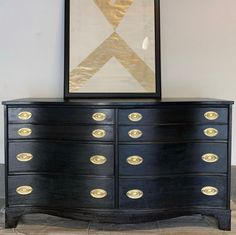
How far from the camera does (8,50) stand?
2711 millimetres

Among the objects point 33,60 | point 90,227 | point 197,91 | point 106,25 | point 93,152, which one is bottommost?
point 90,227

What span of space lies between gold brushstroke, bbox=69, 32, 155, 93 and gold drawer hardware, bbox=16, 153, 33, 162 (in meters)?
0.68

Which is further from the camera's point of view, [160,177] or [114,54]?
[114,54]

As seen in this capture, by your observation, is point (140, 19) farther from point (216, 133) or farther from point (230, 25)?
point (216, 133)

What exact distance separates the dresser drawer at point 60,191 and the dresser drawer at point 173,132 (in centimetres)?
33

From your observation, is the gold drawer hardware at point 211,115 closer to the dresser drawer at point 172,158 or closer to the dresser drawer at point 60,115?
the dresser drawer at point 172,158

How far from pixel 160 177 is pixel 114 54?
3.43 feet

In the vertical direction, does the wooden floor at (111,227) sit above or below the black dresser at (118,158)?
below

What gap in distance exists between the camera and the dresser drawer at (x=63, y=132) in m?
2.14

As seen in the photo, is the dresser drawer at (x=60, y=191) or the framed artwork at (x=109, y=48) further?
the framed artwork at (x=109, y=48)

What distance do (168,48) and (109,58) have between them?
0.50m

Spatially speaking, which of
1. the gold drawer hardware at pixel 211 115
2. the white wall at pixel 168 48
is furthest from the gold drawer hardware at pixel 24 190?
the gold drawer hardware at pixel 211 115

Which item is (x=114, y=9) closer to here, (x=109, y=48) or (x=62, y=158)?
(x=109, y=48)

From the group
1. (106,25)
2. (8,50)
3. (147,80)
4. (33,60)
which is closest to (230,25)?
(147,80)
